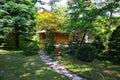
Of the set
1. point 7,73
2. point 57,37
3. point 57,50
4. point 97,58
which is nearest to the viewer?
point 7,73

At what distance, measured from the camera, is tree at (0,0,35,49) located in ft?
71.6

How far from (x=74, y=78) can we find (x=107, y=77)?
1.87 metres

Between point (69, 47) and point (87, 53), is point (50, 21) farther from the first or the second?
point (87, 53)

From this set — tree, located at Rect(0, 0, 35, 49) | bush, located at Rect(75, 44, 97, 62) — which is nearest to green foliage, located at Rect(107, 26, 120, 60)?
bush, located at Rect(75, 44, 97, 62)

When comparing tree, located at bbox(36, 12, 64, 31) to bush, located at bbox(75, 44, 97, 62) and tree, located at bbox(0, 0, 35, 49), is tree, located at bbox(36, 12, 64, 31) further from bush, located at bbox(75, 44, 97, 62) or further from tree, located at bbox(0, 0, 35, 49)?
bush, located at bbox(75, 44, 97, 62)

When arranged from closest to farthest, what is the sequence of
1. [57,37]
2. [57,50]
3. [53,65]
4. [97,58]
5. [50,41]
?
[53,65], [97,58], [57,50], [50,41], [57,37]

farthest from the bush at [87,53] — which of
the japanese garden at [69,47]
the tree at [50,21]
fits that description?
the tree at [50,21]

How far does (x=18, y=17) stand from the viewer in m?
22.0

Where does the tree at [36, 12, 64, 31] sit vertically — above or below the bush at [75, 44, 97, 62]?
above

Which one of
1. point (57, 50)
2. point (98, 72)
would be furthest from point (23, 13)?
point (98, 72)

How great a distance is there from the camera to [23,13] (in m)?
22.8

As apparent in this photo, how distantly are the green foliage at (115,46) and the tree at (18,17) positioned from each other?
1024cm

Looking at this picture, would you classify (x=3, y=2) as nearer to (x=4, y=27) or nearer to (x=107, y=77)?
(x=4, y=27)

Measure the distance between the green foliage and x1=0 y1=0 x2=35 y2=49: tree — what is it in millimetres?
10242
